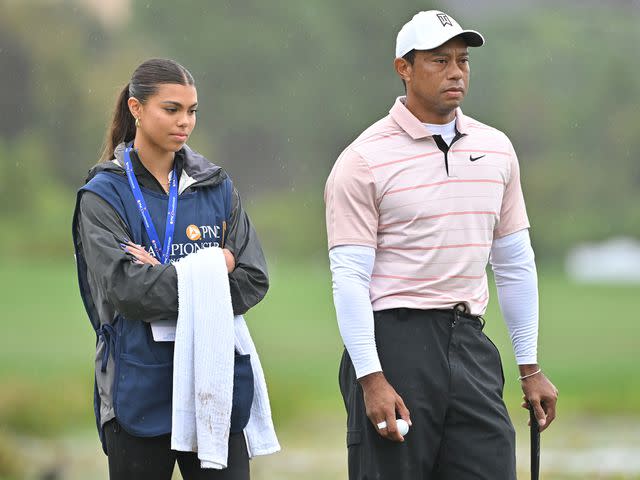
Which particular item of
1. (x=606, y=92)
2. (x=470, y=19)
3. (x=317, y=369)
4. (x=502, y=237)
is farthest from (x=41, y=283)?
(x=502, y=237)

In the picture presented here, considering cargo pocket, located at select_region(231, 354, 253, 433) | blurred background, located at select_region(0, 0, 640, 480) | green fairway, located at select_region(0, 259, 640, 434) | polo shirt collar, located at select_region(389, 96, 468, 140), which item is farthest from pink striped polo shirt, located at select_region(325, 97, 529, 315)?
blurred background, located at select_region(0, 0, 640, 480)

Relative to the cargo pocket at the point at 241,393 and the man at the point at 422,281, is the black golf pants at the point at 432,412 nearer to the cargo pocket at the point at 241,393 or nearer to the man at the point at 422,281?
the man at the point at 422,281

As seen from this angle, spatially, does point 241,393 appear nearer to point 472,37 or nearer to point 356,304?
point 356,304

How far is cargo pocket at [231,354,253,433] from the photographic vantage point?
3.33 m

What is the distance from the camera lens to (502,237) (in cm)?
362

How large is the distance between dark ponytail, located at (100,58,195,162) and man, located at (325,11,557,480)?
47cm

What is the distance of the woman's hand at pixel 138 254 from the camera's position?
330 centimetres

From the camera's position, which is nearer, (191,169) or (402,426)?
(402,426)

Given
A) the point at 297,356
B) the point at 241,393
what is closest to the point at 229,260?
the point at 241,393

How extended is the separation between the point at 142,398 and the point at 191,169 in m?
0.60

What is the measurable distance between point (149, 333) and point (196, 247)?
0.25m

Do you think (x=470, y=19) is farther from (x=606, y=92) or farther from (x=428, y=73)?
(x=428, y=73)

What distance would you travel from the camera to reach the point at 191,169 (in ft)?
11.3

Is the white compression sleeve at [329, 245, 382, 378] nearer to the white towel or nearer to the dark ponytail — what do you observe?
the white towel
